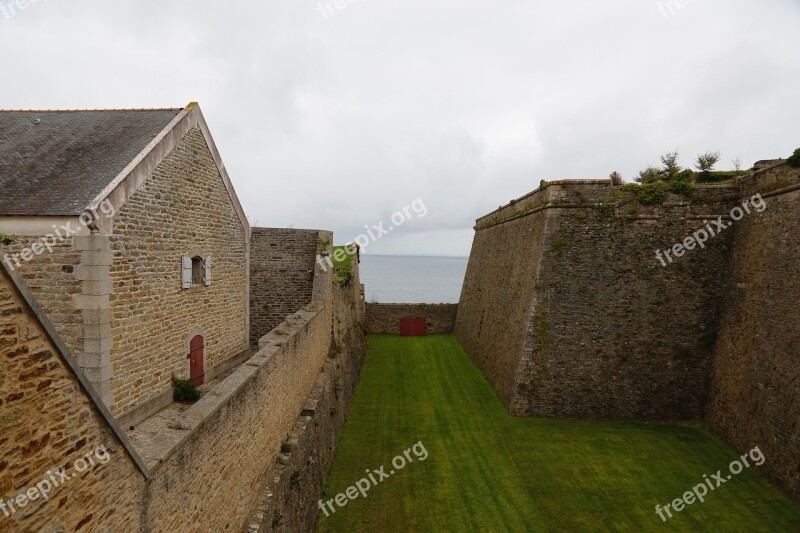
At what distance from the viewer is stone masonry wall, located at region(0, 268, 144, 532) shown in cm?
281

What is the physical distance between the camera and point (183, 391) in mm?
10273

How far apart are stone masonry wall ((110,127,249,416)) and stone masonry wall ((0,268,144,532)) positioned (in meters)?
5.20

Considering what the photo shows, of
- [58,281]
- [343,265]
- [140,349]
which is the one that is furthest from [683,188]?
[58,281]

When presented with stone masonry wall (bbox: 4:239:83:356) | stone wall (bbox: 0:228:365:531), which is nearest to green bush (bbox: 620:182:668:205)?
stone wall (bbox: 0:228:365:531)

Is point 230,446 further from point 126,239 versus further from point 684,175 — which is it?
point 684,175

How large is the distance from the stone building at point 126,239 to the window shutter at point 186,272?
3 centimetres

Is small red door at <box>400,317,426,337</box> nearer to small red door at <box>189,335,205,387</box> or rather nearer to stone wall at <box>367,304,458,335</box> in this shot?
stone wall at <box>367,304,458,335</box>

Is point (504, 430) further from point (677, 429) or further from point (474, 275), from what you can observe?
point (474, 275)

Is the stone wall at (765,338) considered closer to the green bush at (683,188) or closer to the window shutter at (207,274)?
the green bush at (683,188)

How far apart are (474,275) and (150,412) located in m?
22.5

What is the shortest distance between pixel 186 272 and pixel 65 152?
12.0ft

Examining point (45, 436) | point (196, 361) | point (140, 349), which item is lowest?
point (196, 361)

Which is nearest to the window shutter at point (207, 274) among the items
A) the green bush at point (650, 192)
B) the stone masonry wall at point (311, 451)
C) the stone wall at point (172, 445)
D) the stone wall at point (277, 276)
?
the stone wall at point (172, 445)

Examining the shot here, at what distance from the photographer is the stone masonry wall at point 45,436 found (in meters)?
2.81
